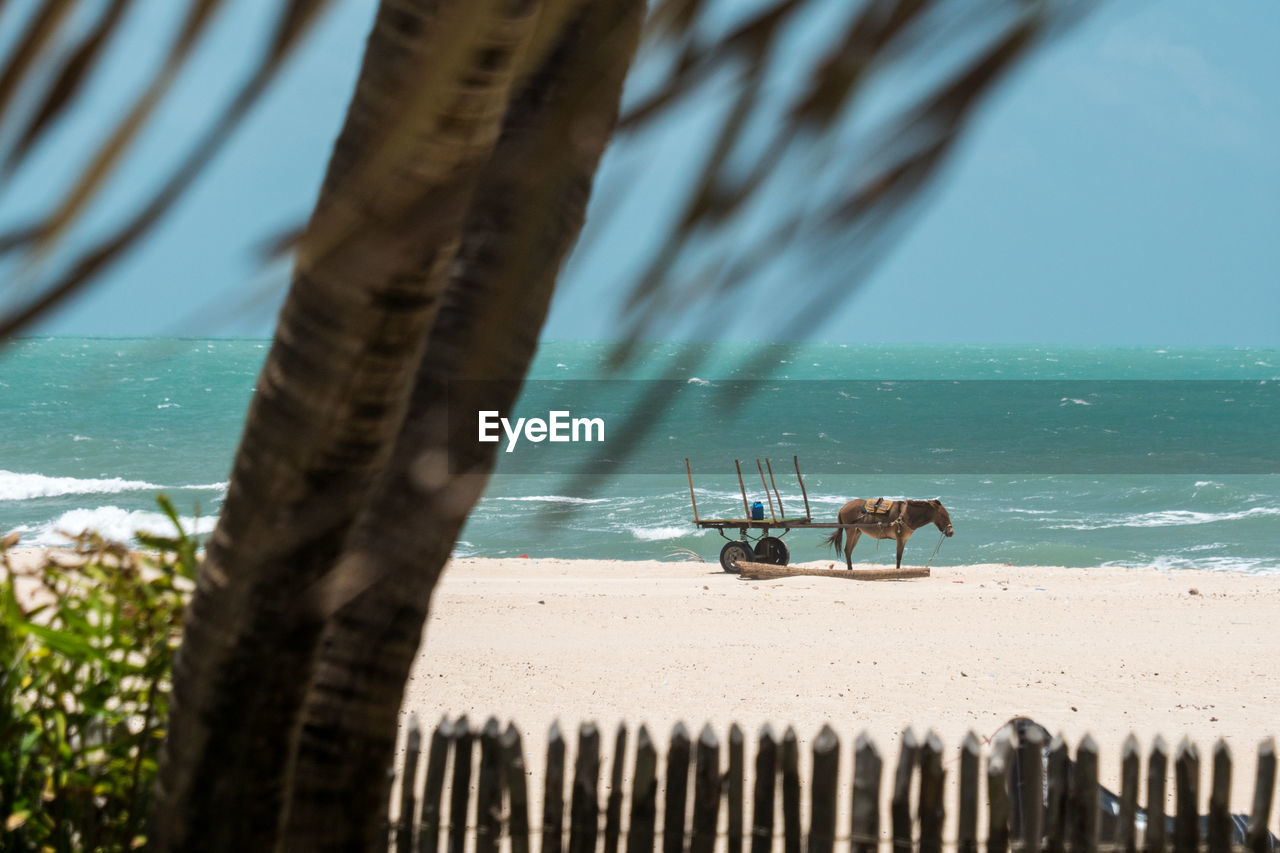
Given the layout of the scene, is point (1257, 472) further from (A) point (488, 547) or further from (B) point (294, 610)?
(B) point (294, 610)

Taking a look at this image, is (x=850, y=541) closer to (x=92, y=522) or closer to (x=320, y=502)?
(x=92, y=522)

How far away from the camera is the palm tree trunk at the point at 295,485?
1.17m

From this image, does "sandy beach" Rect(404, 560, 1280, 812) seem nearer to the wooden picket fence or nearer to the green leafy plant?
the wooden picket fence

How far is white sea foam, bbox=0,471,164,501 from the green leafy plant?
106 ft

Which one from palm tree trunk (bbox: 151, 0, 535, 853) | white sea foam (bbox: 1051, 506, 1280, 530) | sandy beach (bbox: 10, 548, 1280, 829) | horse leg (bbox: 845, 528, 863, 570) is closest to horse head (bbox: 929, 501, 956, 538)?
horse leg (bbox: 845, 528, 863, 570)

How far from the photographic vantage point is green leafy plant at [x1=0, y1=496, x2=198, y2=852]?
2.77m

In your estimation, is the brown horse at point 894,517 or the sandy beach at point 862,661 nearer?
the sandy beach at point 862,661

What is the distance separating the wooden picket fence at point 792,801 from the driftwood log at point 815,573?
1467 cm

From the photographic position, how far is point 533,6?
85 centimetres

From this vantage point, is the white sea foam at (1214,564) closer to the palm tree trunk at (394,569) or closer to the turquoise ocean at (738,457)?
the turquoise ocean at (738,457)

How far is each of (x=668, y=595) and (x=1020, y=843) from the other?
12718 millimetres

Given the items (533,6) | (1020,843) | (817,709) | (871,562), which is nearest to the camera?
(533,6)

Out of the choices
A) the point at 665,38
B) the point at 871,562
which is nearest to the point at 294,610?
the point at 665,38

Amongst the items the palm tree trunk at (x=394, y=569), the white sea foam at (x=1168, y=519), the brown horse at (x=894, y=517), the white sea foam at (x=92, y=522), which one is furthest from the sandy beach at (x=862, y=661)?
the white sea foam at (x=1168, y=519)
